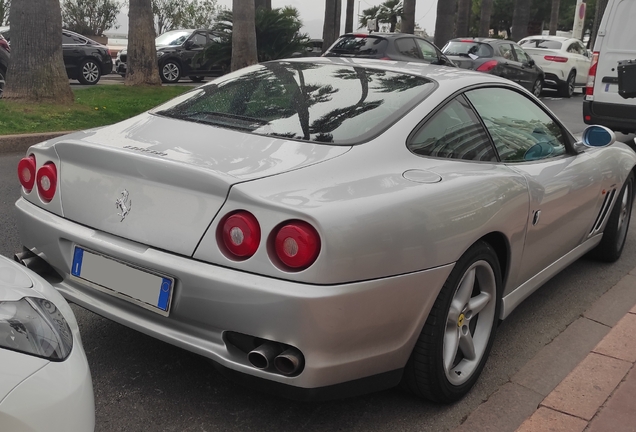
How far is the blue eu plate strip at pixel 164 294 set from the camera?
262 cm

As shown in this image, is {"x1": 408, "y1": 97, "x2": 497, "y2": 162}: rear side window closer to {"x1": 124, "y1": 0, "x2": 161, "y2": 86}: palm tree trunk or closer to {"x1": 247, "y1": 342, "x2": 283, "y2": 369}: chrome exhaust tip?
{"x1": 247, "y1": 342, "x2": 283, "y2": 369}: chrome exhaust tip

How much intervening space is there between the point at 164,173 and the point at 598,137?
2915 mm

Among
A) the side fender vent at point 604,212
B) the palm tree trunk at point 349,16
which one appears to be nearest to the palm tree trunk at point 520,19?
the palm tree trunk at point 349,16

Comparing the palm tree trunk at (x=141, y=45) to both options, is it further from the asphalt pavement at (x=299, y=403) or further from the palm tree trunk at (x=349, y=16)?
the palm tree trunk at (x=349, y=16)

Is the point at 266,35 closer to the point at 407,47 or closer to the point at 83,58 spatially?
the point at 83,58

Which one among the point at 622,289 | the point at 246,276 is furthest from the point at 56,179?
the point at 622,289

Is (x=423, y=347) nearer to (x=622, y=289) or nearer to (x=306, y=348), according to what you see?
(x=306, y=348)

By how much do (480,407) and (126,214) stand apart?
1.65 meters

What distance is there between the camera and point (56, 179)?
3.05 m

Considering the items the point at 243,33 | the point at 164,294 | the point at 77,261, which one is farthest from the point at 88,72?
the point at 164,294

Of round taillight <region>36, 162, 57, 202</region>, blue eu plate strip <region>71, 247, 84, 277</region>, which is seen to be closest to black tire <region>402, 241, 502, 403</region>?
blue eu plate strip <region>71, 247, 84, 277</region>

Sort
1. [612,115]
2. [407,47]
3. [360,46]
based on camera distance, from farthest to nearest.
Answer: [407,47], [360,46], [612,115]

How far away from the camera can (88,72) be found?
18.0 m

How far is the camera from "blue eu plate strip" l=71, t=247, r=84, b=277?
287 centimetres
